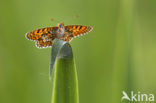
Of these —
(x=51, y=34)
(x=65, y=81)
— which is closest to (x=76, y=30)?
(x=51, y=34)

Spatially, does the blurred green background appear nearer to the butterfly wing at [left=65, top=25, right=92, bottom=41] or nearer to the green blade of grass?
the butterfly wing at [left=65, top=25, right=92, bottom=41]

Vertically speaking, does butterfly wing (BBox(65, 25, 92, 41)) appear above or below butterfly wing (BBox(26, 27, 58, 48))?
above

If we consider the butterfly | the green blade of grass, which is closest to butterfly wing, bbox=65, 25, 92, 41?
the butterfly

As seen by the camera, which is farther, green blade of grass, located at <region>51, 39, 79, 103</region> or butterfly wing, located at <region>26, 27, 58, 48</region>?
butterfly wing, located at <region>26, 27, 58, 48</region>

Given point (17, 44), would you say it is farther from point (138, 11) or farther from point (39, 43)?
point (138, 11)

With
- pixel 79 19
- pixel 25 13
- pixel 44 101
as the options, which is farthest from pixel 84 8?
pixel 44 101

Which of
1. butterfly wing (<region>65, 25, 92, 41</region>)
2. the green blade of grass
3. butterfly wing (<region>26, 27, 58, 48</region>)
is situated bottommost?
the green blade of grass

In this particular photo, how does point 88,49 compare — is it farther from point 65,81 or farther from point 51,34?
point 65,81

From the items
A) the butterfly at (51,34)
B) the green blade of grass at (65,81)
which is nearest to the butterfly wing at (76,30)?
the butterfly at (51,34)
